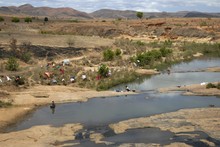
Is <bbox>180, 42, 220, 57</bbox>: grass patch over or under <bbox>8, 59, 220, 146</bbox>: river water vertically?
over

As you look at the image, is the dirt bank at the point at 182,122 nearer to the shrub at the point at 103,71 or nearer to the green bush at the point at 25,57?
the shrub at the point at 103,71

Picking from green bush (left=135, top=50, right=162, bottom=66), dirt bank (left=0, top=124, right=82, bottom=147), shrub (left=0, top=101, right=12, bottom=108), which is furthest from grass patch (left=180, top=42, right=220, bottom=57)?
dirt bank (left=0, top=124, right=82, bottom=147)

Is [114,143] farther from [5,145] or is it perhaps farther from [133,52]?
[133,52]

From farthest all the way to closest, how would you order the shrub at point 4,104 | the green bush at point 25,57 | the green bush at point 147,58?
1. the green bush at point 147,58
2. the green bush at point 25,57
3. the shrub at point 4,104

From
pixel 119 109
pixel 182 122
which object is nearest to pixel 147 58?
pixel 119 109

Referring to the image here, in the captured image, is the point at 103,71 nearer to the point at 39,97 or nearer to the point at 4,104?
the point at 39,97

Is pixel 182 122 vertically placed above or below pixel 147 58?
below

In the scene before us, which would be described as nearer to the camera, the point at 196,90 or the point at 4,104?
the point at 4,104

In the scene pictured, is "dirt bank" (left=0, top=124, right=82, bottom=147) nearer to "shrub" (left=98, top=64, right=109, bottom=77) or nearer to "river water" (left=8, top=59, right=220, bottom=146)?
"river water" (left=8, top=59, right=220, bottom=146)

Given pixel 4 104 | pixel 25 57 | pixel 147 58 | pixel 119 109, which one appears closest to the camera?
pixel 4 104

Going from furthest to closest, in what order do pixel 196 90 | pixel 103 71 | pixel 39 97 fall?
1. pixel 103 71
2. pixel 196 90
3. pixel 39 97

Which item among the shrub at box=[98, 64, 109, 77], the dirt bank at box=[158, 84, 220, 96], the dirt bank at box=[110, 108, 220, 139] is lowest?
the dirt bank at box=[110, 108, 220, 139]

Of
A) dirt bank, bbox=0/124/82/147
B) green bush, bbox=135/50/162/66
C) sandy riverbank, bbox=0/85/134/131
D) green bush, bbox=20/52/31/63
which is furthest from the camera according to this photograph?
green bush, bbox=135/50/162/66

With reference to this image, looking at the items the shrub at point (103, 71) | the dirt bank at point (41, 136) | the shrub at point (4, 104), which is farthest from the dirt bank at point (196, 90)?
the shrub at point (4, 104)
